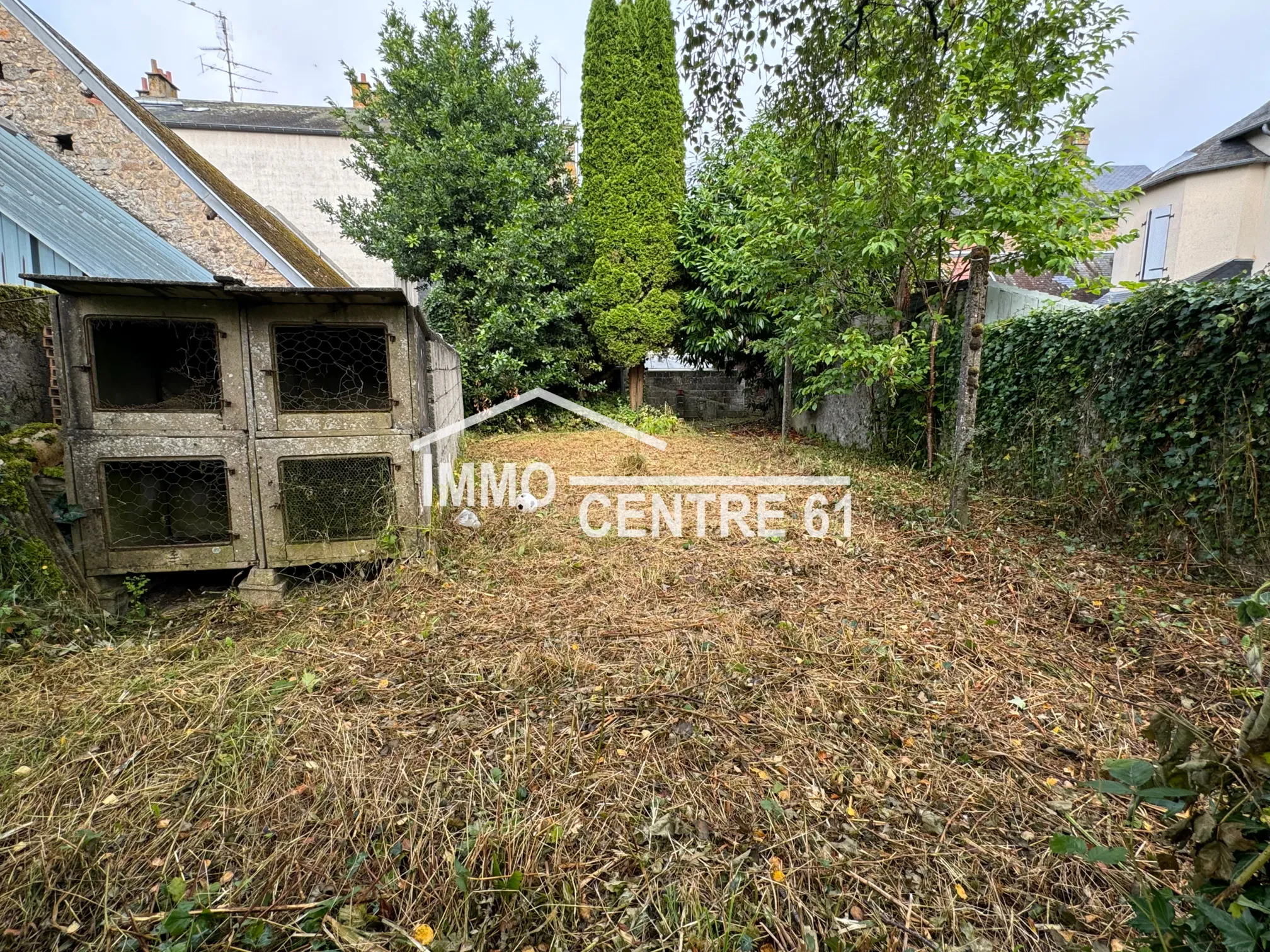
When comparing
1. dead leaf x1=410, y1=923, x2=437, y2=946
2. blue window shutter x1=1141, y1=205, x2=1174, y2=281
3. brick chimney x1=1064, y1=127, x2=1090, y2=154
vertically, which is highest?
blue window shutter x1=1141, y1=205, x2=1174, y2=281

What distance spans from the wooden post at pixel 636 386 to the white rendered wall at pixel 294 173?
645cm

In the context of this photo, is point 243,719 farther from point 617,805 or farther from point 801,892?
point 801,892

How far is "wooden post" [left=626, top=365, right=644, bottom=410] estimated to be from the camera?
10.4m

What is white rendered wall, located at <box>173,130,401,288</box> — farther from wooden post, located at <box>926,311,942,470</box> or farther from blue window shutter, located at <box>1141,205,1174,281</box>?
blue window shutter, located at <box>1141,205,1174,281</box>

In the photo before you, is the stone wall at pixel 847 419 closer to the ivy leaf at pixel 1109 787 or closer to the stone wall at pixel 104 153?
the ivy leaf at pixel 1109 787

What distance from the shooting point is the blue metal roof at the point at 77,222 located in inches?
169

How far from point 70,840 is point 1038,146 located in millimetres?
6228

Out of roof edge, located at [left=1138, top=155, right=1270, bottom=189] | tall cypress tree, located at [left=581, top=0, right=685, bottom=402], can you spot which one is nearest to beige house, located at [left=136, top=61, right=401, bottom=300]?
tall cypress tree, located at [left=581, top=0, right=685, bottom=402]

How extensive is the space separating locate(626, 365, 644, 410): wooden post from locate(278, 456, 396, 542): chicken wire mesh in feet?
24.7

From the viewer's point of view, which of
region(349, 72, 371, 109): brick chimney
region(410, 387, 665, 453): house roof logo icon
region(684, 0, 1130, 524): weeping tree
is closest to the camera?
region(684, 0, 1130, 524): weeping tree

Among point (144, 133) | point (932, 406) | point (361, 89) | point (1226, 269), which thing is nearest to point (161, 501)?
point (144, 133)

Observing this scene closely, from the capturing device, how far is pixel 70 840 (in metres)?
1.44

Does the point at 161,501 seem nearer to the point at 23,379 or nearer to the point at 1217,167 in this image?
the point at 23,379

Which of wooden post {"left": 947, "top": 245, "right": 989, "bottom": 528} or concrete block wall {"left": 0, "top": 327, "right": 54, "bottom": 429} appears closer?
concrete block wall {"left": 0, "top": 327, "right": 54, "bottom": 429}
